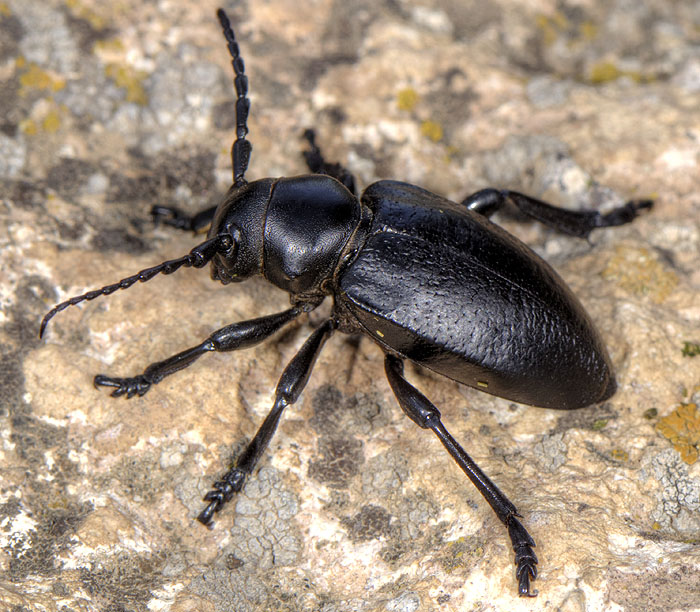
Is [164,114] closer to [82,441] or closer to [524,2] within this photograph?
[82,441]

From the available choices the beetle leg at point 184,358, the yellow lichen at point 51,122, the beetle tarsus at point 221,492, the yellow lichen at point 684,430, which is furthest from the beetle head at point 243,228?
the yellow lichen at point 684,430

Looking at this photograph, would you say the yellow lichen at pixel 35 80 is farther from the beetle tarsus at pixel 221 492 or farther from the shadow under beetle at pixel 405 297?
the beetle tarsus at pixel 221 492

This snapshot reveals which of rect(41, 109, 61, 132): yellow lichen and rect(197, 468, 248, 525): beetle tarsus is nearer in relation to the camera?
rect(197, 468, 248, 525): beetle tarsus

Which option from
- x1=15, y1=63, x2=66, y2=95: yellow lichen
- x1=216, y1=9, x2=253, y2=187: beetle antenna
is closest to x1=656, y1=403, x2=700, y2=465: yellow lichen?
x1=216, y1=9, x2=253, y2=187: beetle antenna

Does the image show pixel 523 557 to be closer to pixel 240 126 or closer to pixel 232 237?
pixel 232 237

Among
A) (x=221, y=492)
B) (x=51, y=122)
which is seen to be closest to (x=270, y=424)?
(x=221, y=492)

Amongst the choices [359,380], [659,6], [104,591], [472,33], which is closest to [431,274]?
[359,380]

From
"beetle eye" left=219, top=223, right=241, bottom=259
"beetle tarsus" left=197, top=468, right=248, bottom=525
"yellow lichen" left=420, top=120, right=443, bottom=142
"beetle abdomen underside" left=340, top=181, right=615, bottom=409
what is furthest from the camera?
"yellow lichen" left=420, top=120, right=443, bottom=142

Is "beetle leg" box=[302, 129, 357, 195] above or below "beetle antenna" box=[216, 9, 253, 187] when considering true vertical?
below

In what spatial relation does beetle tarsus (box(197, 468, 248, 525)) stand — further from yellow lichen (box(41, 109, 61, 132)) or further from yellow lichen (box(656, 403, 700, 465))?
yellow lichen (box(41, 109, 61, 132))
